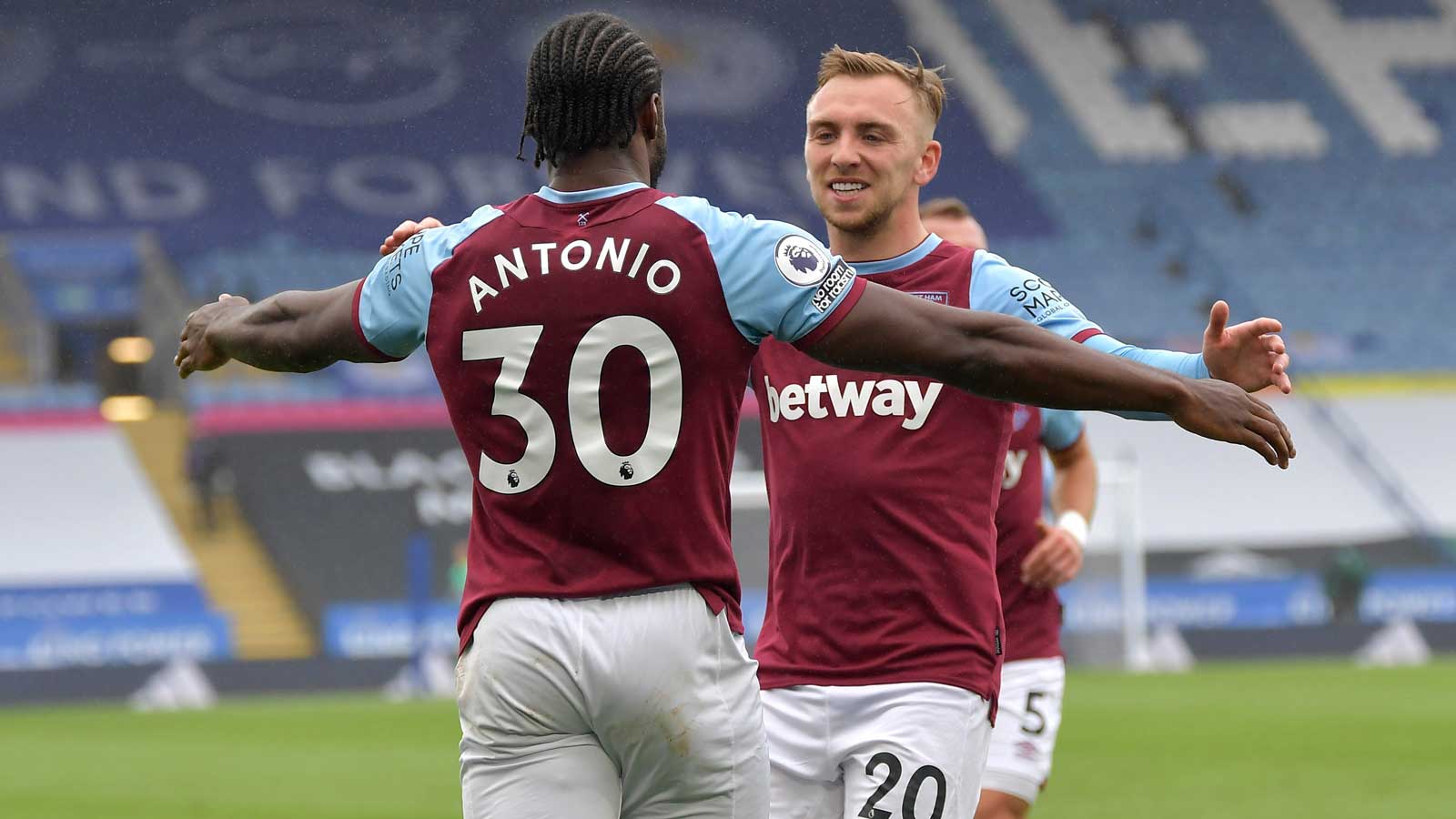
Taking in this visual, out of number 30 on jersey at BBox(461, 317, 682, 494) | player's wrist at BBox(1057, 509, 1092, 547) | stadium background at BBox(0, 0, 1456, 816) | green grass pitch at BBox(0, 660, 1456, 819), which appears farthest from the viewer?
stadium background at BBox(0, 0, 1456, 816)

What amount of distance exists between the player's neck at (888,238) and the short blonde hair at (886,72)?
0.26 meters

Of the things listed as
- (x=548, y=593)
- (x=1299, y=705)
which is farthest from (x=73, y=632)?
(x=548, y=593)

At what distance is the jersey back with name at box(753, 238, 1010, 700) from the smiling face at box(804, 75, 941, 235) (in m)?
0.20

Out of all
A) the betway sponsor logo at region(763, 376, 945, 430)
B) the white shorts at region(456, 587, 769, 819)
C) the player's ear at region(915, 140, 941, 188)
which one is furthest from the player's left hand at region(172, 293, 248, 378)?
the player's ear at region(915, 140, 941, 188)

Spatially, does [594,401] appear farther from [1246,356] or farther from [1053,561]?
[1053,561]

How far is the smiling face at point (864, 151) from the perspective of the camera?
13.4 feet

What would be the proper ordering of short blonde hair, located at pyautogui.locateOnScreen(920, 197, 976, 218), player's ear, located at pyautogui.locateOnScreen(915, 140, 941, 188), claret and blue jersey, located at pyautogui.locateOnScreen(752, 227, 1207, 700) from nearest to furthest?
claret and blue jersey, located at pyautogui.locateOnScreen(752, 227, 1207, 700)
player's ear, located at pyautogui.locateOnScreen(915, 140, 941, 188)
short blonde hair, located at pyautogui.locateOnScreen(920, 197, 976, 218)

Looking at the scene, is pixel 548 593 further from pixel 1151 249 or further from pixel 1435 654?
pixel 1151 249

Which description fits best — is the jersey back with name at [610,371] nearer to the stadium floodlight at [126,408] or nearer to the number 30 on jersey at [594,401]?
the number 30 on jersey at [594,401]

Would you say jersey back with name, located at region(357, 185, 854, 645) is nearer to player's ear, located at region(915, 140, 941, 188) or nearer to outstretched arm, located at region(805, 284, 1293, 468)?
outstretched arm, located at region(805, 284, 1293, 468)

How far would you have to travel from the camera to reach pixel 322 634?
2200 cm

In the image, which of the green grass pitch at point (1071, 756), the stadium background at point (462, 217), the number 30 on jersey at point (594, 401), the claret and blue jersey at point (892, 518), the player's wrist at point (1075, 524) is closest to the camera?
the number 30 on jersey at point (594, 401)

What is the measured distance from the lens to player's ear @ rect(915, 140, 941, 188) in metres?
4.21

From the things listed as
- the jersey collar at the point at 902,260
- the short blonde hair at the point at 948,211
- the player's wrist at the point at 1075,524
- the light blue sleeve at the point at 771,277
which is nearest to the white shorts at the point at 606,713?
the light blue sleeve at the point at 771,277
